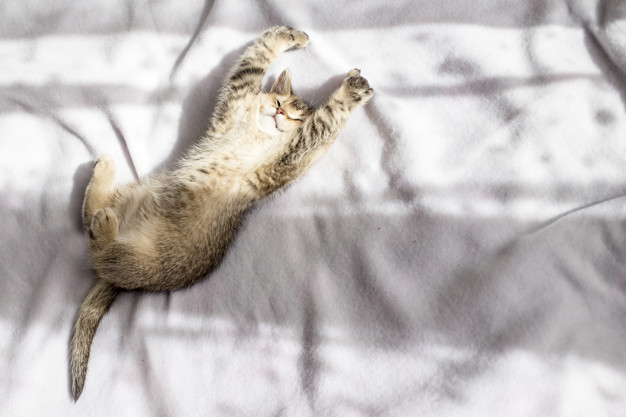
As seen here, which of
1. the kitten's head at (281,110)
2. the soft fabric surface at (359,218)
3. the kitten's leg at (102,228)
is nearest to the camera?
the soft fabric surface at (359,218)

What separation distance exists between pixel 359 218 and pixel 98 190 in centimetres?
72

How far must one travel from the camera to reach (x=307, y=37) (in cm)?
131

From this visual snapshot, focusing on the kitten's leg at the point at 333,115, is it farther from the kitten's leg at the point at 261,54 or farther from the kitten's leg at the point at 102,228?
the kitten's leg at the point at 102,228

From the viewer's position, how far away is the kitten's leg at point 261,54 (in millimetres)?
1275

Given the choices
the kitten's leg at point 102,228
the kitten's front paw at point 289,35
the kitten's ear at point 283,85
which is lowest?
the kitten's leg at point 102,228

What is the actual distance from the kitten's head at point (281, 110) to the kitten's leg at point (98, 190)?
0.44m

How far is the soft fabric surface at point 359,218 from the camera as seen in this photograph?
108cm

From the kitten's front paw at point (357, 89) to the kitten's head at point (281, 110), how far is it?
16 centimetres

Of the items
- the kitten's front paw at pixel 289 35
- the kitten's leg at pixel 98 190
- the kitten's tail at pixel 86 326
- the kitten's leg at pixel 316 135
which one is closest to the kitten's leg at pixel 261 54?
the kitten's front paw at pixel 289 35

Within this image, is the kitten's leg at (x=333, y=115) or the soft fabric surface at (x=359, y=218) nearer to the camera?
the soft fabric surface at (x=359, y=218)

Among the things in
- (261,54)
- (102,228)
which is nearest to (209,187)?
(102,228)

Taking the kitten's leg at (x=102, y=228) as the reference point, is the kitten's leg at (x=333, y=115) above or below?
above

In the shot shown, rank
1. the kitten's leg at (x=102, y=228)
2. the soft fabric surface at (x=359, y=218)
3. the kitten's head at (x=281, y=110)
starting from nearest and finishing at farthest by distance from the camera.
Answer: the soft fabric surface at (x=359, y=218)
the kitten's leg at (x=102, y=228)
the kitten's head at (x=281, y=110)

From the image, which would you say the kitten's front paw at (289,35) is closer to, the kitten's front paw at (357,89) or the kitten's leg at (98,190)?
the kitten's front paw at (357,89)
